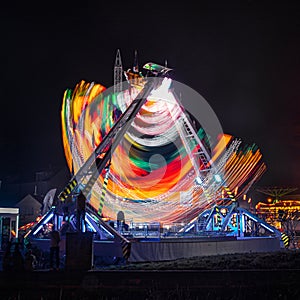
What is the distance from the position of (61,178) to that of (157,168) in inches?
1136

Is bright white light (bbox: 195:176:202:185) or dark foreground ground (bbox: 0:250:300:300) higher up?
bright white light (bbox: 195:176:202:185)

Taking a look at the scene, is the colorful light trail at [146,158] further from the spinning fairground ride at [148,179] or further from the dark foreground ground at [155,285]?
the dark foreground ground at [155,285]

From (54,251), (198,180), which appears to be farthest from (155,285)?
(198,180)

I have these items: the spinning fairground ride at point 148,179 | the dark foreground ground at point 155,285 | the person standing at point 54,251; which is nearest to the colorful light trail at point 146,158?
the spinning fairground ride at point 148,179

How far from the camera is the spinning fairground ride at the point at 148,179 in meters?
26.4

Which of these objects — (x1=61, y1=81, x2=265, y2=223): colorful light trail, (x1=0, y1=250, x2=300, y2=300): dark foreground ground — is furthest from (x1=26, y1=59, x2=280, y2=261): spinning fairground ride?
(x1=0, y1=250, x2=300, y2=300): dark foreground ground

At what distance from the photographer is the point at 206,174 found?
125 feet

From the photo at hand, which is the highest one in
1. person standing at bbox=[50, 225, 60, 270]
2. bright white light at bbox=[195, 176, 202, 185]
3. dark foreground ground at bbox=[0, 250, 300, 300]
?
bright white light at bbox=[195, 176, 202, 185]

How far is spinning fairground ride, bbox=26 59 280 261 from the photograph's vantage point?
26.4m

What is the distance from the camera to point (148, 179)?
39.7 metres

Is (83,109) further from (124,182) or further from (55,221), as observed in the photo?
(55,221)

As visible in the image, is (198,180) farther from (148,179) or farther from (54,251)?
(54,251)

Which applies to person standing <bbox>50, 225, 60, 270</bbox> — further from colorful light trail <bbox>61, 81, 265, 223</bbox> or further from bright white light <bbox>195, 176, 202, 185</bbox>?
bright white light <bbox>195, 176, 202, 185</bbox>

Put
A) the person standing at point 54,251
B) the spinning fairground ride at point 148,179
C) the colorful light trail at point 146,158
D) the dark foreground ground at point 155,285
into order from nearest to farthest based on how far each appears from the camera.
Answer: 1. the dark foreground ground at point 155,285
2. the person standing at point 54,251
3. the spinning fairground ride at point 148,179
4. the colorful light trail at point 146,158
